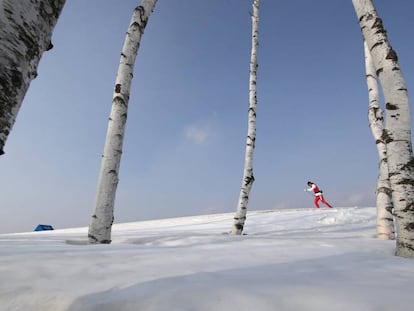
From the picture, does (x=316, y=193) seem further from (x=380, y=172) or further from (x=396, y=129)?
(x=396, y=129)

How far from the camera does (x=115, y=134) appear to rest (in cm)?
435

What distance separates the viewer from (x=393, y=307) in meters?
1.08

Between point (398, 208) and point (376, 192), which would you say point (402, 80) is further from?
point (376, 192)

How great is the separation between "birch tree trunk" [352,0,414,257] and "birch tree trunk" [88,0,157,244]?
353cm

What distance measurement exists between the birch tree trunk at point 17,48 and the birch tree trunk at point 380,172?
4.62m

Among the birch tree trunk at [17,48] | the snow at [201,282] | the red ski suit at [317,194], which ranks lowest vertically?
the snow at [201,282]

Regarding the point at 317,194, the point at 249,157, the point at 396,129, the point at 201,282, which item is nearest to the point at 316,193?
the point at 317,194

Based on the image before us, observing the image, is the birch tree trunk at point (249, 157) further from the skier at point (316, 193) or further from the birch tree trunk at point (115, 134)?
the skier at point (316, 193)

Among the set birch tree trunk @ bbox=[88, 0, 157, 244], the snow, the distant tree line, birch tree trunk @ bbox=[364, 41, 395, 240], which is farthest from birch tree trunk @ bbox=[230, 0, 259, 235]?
the snow

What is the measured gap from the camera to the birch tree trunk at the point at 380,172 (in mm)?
4629

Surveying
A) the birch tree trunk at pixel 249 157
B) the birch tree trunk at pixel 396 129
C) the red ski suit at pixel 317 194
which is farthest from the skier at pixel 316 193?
the birch tree trunk at pixel 396 129

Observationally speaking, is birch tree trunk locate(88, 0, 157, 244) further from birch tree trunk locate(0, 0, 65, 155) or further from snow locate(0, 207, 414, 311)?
birch tree trunk locate(0, 0, 65, 155)

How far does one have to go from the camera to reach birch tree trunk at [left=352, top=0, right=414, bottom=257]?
2.74m

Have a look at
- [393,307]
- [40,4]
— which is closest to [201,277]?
[393,307]
